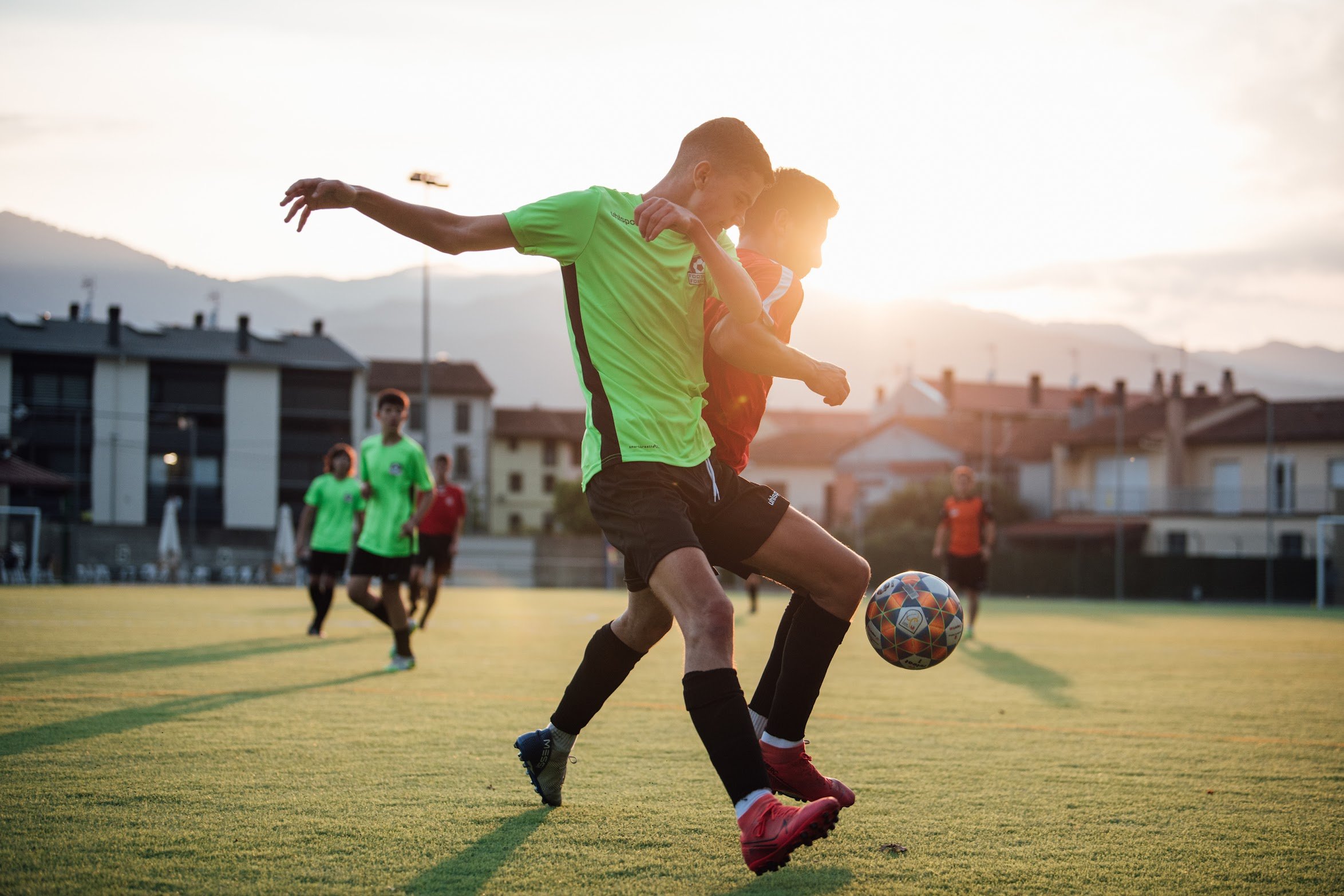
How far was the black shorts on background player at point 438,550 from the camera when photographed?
15.1 meters

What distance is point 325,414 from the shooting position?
58.1 meters

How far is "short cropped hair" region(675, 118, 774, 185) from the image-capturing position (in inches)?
142

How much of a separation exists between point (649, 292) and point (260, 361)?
188ft

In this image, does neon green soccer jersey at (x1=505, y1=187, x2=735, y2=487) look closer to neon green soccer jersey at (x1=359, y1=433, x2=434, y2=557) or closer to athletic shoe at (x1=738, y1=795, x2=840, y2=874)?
athletic shoe at (x1=738, y1=795, x2=840, y2=874)

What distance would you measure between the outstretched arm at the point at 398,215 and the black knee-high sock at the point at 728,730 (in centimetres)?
144

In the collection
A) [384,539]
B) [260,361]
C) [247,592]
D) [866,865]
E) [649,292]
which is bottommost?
[247,592]

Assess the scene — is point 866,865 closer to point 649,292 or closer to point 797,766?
A: point 797,766

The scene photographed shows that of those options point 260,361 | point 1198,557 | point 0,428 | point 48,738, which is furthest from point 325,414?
point 48,738

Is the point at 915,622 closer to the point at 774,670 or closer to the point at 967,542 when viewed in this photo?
the point at 774,670

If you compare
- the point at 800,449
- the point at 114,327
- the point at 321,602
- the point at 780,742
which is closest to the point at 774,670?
the point at 780,742

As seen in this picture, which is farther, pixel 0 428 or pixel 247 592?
pixel 0 428

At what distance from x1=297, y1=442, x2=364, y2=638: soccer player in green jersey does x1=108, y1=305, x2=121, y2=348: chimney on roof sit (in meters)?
47.5

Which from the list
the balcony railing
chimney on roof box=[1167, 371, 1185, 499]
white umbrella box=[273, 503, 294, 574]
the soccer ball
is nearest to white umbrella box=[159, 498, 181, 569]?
white umbrella box=[273, 503, 294, 574]

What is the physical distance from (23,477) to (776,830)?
4032cm
